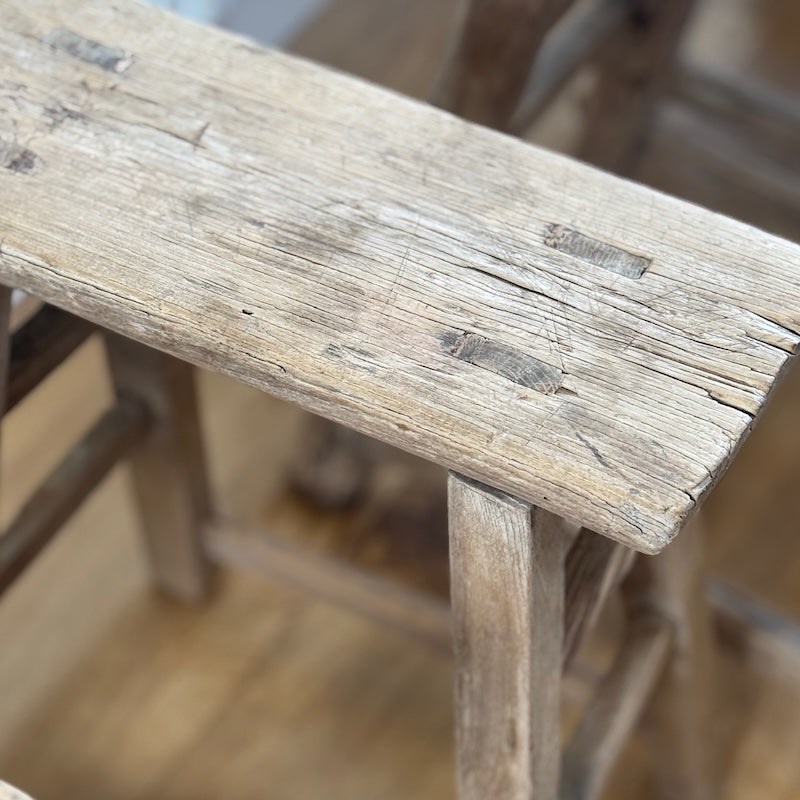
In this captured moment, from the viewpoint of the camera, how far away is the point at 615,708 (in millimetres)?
959

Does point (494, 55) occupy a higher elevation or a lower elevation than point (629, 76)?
higher

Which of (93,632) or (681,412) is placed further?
(93,632)

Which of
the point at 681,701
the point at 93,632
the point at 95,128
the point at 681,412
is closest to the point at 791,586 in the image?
the point at 681,701

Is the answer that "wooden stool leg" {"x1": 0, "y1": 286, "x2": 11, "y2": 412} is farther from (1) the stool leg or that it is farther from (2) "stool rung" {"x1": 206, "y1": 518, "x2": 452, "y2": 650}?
(2) "stool rung" {"x1": 206, "y1": 518, "x2": 452, "y2": 650}

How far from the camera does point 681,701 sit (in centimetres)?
109

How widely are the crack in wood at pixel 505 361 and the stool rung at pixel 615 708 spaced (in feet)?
1.45

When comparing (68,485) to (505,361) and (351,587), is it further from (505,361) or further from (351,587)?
(505,361)

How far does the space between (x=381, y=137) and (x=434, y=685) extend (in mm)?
824

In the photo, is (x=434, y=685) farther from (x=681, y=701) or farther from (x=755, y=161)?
(x=755, y=161)

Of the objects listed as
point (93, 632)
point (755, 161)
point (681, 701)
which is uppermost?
point (755, 161)

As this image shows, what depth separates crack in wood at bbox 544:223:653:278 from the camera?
0.65 meters

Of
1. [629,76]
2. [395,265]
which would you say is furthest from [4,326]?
[629,76]

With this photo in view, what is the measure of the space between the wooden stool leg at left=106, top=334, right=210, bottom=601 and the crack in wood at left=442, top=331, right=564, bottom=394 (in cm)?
56

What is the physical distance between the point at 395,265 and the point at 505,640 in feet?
0.76
